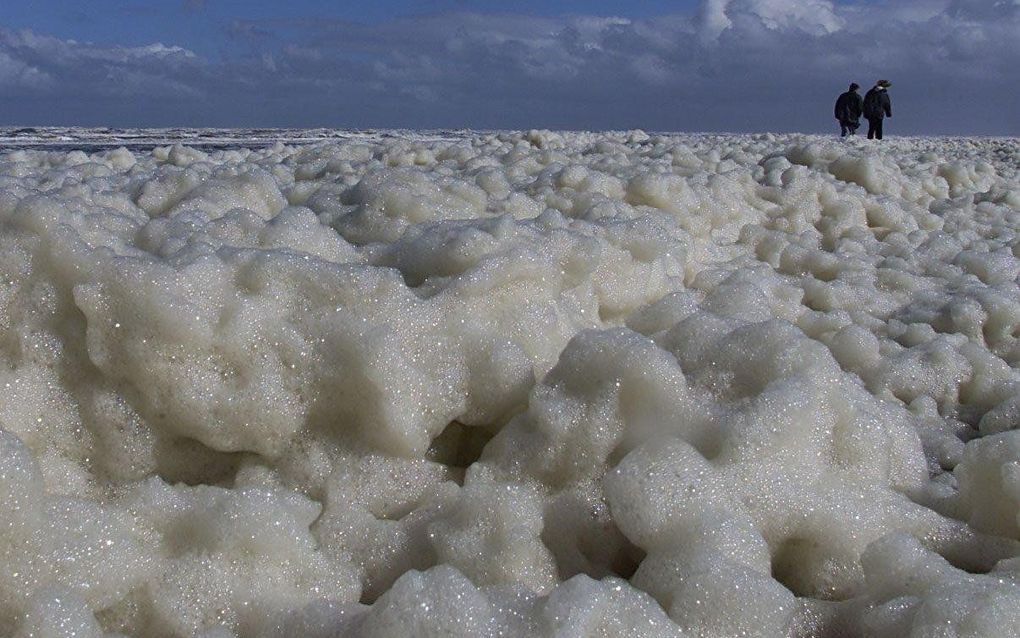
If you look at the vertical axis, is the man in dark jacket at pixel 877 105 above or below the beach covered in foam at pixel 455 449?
above

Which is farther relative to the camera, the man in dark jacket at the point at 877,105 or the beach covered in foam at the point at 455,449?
the man in dark jacket at the point at 877,105

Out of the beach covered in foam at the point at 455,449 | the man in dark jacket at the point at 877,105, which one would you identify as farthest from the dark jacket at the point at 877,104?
the beach covered in foam at the point at 455,449

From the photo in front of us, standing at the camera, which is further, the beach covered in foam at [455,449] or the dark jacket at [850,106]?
the dark jacket at [850,106]

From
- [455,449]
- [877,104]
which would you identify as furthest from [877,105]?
[455,449]

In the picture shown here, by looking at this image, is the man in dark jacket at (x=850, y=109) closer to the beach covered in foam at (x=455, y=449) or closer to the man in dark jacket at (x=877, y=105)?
the man in dark jacket at (x=877, y=105)

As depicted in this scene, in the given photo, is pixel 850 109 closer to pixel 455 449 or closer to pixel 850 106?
pixel 850 106

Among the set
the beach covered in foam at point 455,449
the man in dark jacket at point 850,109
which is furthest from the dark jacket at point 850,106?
the beach covered in foam at point 455,449
